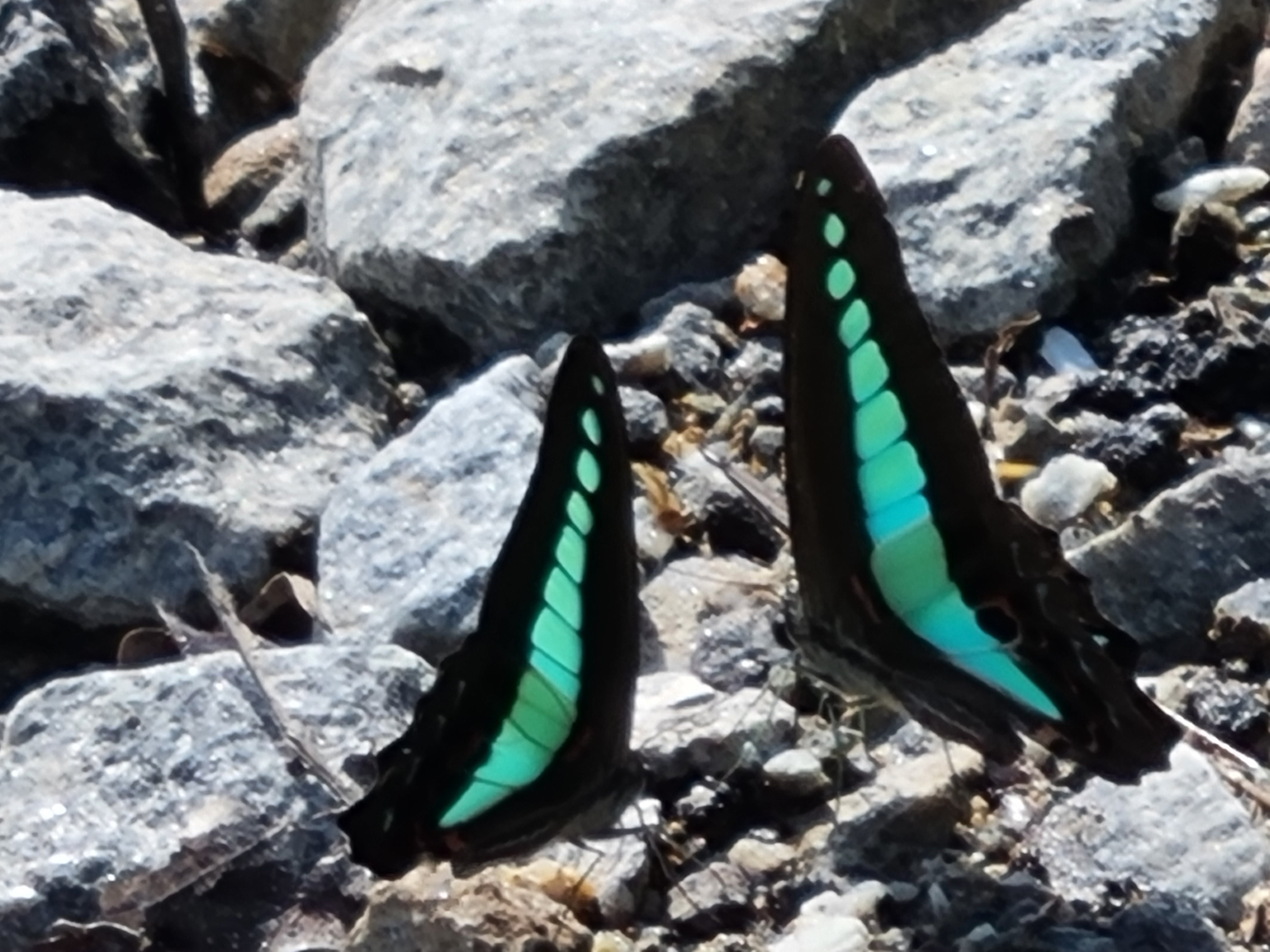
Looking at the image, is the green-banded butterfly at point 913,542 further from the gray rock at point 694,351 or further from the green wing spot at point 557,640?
the gray rock at point 694,351

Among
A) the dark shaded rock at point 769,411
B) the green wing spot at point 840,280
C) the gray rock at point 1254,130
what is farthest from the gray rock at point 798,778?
the gray rock at point 1254,130

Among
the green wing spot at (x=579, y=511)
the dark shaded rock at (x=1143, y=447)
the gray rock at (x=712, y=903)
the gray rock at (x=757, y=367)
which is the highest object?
the green wing spot at (x=579, y=511)

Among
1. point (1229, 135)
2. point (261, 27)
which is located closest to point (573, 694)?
point (1229, 135)

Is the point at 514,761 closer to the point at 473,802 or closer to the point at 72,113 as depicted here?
the point at 473,802

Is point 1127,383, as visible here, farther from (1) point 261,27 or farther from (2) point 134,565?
(1) point 261,27

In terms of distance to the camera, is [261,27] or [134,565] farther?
[261,27]

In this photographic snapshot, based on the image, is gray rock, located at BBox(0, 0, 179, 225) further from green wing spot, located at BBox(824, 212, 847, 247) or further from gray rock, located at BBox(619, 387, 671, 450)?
green wing spot, located at BBox(824, 212, 847, 247)
